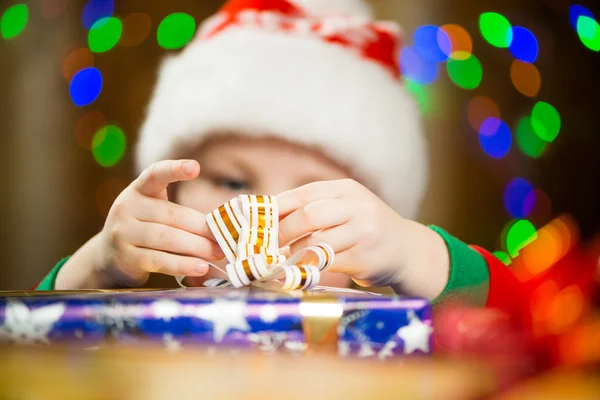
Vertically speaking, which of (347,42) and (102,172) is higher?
(347,42)

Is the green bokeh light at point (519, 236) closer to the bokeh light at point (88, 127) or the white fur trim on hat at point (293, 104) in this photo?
the white fur trim on hat at point (293, 104)

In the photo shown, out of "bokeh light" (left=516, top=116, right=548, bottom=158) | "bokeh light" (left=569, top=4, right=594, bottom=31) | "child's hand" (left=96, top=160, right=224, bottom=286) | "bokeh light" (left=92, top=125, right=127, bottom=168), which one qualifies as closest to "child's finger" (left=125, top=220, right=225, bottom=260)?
"child's hand" (left=96, top=160, right=224, bottom=286)

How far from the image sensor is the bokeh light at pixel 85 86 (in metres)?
0.94

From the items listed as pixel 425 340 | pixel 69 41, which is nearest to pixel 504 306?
pixel 425 340

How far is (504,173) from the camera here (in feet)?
3.30

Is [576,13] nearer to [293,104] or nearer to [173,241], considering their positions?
[293,104]

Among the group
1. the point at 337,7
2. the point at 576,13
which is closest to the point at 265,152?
the point at 337,7

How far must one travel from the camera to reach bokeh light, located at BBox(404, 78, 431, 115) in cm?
95

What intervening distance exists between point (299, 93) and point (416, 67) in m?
0.24

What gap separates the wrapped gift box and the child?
22 cm

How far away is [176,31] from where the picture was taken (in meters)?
0.95

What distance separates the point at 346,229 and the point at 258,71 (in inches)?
12.7

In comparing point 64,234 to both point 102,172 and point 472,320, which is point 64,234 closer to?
point 102,172

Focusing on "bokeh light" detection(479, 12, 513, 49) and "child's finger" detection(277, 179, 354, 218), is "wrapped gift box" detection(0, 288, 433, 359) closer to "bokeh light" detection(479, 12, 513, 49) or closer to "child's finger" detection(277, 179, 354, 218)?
"child's finger" detection(277, 179, 354, 218)
